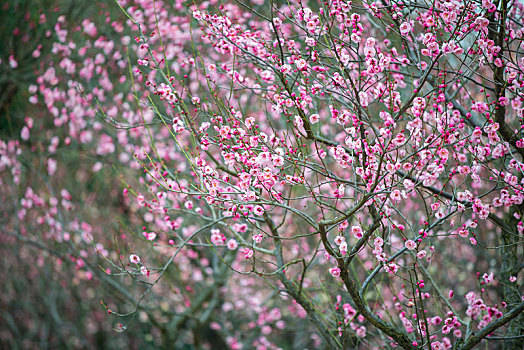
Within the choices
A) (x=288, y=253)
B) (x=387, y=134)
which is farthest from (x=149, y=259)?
(x=387, y=134)

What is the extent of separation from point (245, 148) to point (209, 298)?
170 inches

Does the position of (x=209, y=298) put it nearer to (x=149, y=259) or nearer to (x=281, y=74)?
(x=149, y=259)

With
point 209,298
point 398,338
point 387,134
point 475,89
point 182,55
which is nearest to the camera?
point 387,134

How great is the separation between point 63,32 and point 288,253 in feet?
14.1

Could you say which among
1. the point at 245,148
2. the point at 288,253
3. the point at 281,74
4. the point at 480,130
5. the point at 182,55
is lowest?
the point at 245,148

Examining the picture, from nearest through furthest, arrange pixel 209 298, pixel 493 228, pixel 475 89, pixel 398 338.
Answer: pixel 398 338 → pixel 475 89 → pixel 493 228 → pixel 209 298

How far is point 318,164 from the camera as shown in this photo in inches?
107

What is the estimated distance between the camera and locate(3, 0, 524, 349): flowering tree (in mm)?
2615

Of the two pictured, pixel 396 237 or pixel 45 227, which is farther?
pixel 45 227

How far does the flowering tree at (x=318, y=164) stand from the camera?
8.58 ft

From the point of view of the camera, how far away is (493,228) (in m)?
4.97

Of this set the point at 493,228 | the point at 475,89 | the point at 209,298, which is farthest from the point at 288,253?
the point at 475,89

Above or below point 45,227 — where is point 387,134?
below

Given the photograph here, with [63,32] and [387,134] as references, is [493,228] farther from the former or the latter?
[63,32]
